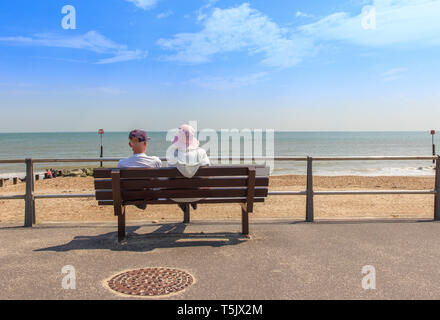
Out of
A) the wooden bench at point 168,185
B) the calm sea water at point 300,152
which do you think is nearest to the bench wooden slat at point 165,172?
the wooden bench at point 168,185

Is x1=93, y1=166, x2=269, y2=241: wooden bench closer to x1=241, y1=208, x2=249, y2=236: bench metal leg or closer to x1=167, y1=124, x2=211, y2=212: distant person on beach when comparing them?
x1=167, y1=124, x2=211, y2=212: distant person on beach

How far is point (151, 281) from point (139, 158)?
1935mm

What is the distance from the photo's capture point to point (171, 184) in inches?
193

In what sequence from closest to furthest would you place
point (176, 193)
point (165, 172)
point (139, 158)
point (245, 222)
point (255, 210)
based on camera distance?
point (165, 172) < point (176, 193) < point (139, 158) < point (245, 222) < point (255, 210)

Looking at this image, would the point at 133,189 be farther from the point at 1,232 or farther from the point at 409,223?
the point at 409,223

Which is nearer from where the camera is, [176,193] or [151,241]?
[176,193]

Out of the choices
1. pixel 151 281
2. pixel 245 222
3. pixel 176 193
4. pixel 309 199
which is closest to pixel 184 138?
pixel 176 193

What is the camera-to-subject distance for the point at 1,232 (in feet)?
18.7

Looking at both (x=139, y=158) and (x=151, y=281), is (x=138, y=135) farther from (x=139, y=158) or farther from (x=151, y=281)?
(x=151, y=281)

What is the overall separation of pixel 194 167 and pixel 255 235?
1.33 m

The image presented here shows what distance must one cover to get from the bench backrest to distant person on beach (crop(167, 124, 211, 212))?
0.24ft

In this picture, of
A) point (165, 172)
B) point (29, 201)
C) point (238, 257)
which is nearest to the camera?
point (238, 257)

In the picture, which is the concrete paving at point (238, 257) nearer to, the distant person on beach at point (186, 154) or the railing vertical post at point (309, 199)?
the railing vertical post at point (309, 199)

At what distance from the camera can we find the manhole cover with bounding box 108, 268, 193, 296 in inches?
138
